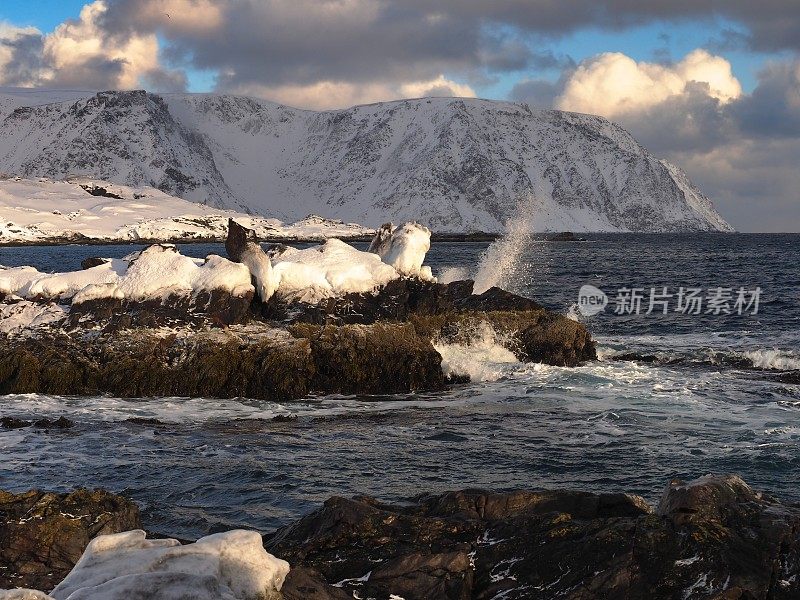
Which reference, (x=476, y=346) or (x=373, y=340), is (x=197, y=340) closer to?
(x=373, y=340)

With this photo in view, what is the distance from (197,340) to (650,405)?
12.5m

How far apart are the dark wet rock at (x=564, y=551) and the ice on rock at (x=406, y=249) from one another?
2027 centimetres

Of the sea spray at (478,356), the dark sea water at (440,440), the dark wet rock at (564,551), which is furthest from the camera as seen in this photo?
the sea spray at (478,356)

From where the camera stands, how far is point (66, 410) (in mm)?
22000

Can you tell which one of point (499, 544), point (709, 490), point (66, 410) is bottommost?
point (66, 410)

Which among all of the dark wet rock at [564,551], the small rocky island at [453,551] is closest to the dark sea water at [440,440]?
the small rocky island at [453,551]

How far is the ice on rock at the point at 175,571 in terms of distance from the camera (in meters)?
7.09

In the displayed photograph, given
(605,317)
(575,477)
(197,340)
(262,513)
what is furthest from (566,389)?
(605,317)

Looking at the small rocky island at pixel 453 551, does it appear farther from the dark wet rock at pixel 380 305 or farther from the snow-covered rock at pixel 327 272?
the snow-covered rock at pixel 327 272

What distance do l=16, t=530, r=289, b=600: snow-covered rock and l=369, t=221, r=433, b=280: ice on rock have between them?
74.6ft

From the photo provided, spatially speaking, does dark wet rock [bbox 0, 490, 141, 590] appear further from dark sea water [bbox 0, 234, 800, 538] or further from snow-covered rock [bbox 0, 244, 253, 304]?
snow-covered rock [bbox 0, 244, 253, 304]

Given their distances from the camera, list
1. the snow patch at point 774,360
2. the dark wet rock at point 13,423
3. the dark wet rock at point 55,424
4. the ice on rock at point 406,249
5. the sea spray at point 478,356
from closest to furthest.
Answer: the dark wet rock at point 13,423
the dark wet rock at point 55,424
the sea spray at point 478,356
the snow patch at point 774,360
the ice on rock at point 406,249

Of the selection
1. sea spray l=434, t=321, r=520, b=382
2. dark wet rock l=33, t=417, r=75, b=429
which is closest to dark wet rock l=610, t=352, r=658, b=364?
sea spray l=434, t=321, r=520, b=382

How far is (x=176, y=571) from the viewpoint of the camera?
740 centimetres
